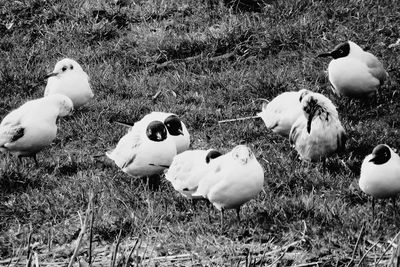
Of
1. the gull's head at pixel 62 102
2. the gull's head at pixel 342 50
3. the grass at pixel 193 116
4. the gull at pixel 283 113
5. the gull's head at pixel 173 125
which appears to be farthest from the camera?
the gull's head at pixel 342 50

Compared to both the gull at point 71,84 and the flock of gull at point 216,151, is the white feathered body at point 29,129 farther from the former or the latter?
the gull at point 71,84

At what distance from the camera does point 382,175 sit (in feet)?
15.5

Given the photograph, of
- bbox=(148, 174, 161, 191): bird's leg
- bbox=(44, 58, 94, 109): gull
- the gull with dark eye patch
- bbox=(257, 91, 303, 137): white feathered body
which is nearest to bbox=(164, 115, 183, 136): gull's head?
the gull with dark eye patch

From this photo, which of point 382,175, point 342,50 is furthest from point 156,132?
point 342,50

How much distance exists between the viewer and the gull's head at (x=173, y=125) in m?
6.13

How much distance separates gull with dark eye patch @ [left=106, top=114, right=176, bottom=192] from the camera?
574 cm

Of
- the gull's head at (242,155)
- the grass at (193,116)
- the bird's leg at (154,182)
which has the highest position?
the gull's head at (242,155)

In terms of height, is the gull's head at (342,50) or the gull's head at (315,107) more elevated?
the gull's head at (342,50)

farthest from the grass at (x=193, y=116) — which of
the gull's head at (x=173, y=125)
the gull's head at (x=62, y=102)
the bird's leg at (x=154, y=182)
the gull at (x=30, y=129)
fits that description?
the gull's head at (x=173, y=125)

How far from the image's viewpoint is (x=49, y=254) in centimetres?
479

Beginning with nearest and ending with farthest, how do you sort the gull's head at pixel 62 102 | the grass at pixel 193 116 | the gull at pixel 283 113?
the grass at pixel 193 116 < the gull at pixel 283 113 < the gull's head at pixel 62 102

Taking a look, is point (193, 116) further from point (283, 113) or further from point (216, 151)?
point (216, 151)

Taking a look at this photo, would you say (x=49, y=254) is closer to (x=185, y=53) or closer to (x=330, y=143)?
(x=330, y=143)

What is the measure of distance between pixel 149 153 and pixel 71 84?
2.02 meters
